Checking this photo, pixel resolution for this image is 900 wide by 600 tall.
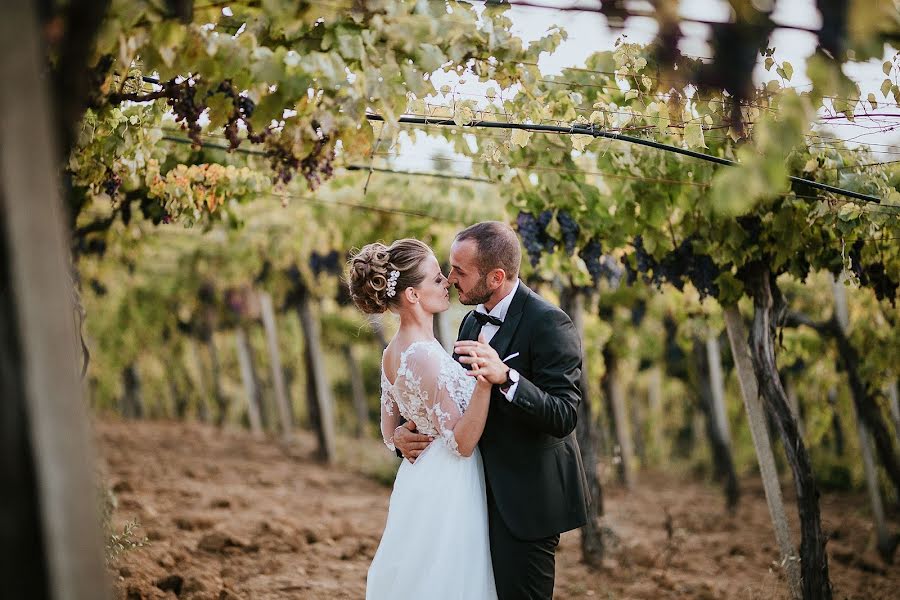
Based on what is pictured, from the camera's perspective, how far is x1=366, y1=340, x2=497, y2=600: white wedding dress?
331cm

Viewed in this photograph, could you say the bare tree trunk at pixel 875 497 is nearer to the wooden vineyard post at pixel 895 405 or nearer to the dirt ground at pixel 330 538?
the dirt ground at pixel 330 538

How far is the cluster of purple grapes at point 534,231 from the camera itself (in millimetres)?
5773

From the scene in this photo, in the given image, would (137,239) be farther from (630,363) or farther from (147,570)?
(630,363)

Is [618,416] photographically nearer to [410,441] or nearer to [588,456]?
[588,456]

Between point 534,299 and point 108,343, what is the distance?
60.0 ft

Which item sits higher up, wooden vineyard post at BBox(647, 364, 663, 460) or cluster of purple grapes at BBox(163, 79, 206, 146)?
cluster of purple grapes at BBox(163, 79, 206, 146)

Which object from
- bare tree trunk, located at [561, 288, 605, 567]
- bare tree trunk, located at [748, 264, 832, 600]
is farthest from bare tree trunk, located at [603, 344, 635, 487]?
bare tree trunk, located at [748, 264, 832, 600]

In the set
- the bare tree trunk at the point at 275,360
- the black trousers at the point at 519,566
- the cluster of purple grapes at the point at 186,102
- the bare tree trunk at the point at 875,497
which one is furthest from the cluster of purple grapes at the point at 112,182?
the bare tree trunk at the point at 275,360

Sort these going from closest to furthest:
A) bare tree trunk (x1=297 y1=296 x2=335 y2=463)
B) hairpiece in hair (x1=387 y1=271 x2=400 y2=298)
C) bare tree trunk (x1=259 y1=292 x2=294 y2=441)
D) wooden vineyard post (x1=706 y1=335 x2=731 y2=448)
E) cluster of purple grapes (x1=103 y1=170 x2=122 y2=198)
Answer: hairpiece in hair (x1=387 y1=271 x2=400 y2=298) → cluster of purple grapes (x1=103 y1=170 x2=122 y2=198) → wooden vineyard post (x1=706 y1=335 x2=731 y2=448) → bare tree trunk (x1=297 y1=296 x2=335 y2=463) → bare tree trunk (x1=259 y1=292 x2=294 y2=441)

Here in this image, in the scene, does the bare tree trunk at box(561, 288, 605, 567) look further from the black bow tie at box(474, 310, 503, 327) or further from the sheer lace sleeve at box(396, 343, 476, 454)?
the sheer lace sleeve at box(396, 343, 476, 454)

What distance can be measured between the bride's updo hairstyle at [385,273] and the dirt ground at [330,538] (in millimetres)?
2500

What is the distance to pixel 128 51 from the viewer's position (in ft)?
8.75

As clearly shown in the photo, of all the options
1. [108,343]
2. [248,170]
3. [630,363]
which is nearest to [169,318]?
[108,343]

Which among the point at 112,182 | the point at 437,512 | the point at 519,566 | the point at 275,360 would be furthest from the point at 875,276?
the point at 275,360
